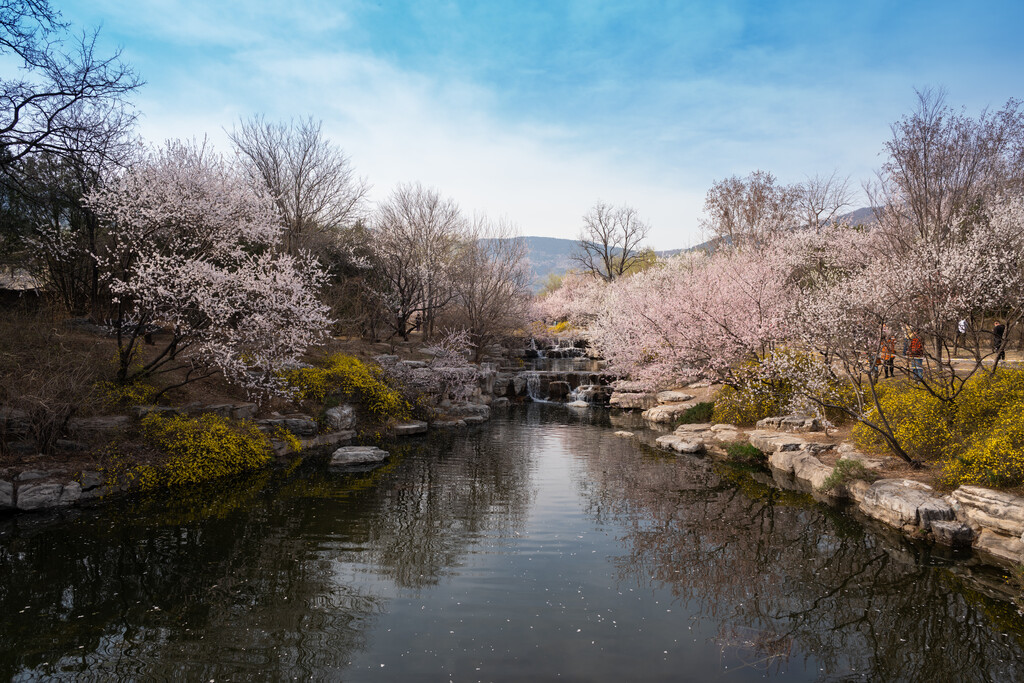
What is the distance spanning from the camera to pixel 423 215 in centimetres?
2853

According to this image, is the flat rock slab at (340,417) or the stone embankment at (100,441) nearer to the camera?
the stone embankment at (100,441)

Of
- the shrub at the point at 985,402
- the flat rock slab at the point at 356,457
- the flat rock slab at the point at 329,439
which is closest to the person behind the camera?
the shrub at the point at 985,402

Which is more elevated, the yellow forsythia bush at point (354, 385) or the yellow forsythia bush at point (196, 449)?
the yellow forsythia bush at point (354, 385)

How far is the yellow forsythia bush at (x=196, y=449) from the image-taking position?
11594 mm

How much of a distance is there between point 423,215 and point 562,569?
76.1ft

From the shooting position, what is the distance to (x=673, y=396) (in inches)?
A: 910

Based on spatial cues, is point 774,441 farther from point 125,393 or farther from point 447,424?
point 125,393

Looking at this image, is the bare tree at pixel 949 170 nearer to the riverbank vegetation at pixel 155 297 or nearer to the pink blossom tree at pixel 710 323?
the pink blossom tree at pixel 710 323

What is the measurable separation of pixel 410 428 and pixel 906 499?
43.7 ft

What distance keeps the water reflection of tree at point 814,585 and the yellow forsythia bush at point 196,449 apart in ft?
26.9

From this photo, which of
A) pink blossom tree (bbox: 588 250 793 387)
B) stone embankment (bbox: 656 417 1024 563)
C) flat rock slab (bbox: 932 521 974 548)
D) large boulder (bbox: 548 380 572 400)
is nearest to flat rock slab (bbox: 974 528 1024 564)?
stone embankment (bbox: 656 417 1024 563)

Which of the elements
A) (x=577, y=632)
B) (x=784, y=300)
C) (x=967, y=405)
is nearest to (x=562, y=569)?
(x=577, y=632)

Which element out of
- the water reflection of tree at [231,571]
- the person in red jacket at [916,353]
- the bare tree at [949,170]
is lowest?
the water reflection of tree at [231,571]

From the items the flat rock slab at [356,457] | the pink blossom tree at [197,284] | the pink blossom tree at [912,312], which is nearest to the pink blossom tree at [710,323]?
the pink blossom tree at [912,312]
